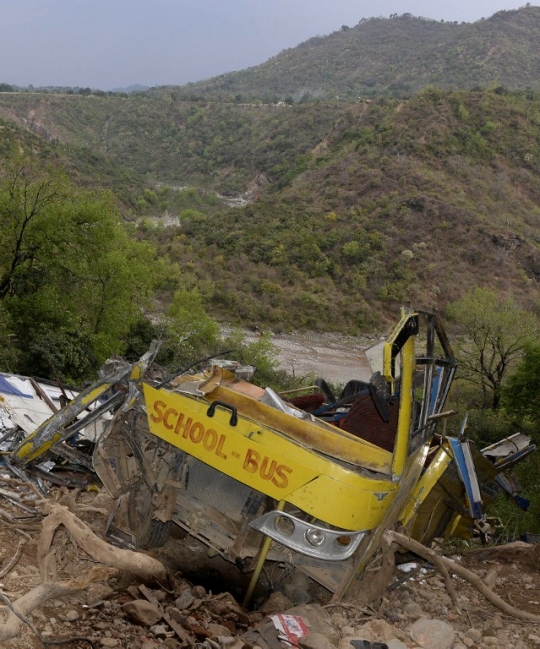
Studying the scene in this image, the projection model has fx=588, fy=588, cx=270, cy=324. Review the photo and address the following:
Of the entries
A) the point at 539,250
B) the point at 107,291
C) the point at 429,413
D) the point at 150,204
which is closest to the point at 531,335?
the point at 107,291

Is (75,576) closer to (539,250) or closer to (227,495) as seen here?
(227,495)

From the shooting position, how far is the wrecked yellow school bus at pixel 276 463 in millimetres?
3188

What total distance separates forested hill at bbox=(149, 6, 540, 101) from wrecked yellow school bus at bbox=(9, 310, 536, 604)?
81229mm

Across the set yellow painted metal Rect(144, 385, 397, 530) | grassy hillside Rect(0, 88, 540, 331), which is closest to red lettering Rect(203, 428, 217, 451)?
yellow painted metal Rect(144, 385, 397, 530)

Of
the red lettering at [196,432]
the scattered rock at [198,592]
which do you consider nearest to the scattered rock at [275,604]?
the scattered rock at [198,592]

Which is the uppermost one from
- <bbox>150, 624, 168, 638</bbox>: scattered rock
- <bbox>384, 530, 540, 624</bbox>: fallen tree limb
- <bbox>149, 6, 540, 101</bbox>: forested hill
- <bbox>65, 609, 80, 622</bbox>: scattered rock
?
<bbox>149, 6, 540, 101</bbox>: forested hill

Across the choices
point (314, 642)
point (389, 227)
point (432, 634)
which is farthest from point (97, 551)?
point (389, 227)

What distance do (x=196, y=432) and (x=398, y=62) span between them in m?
127

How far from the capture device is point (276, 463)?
3.24 metres

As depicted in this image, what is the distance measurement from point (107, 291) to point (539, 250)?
37.1 meters

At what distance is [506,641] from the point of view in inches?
143

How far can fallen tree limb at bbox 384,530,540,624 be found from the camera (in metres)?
3.90

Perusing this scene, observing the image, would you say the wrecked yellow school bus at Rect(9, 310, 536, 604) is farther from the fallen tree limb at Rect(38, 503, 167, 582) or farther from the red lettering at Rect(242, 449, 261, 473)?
the fallen tree limb at Rect(38, 503, 167, 582)

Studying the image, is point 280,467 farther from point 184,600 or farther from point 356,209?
point 356,209
